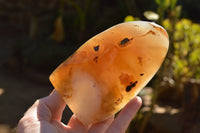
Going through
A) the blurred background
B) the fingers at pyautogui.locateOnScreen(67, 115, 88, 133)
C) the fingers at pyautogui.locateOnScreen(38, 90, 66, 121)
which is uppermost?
the fingers at pyautogui.locateOnScreen(38, 90, 66, 121)

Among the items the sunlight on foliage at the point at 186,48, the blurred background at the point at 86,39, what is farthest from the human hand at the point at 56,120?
the sunlight on foliage at the point at 186,48

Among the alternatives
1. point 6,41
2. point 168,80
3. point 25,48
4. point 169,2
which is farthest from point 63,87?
point 6,41

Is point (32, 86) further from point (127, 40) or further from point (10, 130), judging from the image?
point (127, 40)

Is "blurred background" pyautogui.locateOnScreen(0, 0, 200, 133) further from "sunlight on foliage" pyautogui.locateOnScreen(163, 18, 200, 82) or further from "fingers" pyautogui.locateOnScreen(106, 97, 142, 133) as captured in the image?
"fingers" pyautogui.locateOnScreen(106, 97, 142, 133)

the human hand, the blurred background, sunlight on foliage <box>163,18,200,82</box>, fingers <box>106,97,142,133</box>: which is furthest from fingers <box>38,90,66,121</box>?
sunlight on foliage <box>163,18,200,82</box>

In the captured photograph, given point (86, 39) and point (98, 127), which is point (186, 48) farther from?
point (86, 39)

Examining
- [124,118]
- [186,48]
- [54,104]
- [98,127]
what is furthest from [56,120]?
[186,48]
